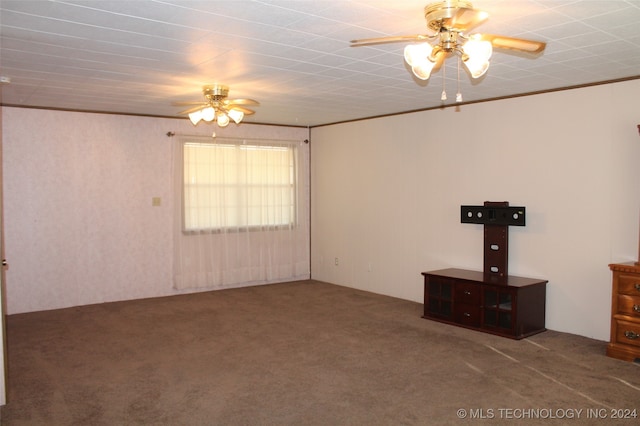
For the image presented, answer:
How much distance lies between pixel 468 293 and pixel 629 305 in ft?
4.77

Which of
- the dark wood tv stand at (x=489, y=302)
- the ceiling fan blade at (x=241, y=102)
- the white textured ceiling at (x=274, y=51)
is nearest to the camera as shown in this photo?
the white textured ceiling at (x=274, y=51)

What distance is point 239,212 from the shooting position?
757 centimetres

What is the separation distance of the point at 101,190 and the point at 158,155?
2.82 feet

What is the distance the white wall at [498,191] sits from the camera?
4770 mm

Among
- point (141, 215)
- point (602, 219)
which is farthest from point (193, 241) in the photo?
point (602, 219)

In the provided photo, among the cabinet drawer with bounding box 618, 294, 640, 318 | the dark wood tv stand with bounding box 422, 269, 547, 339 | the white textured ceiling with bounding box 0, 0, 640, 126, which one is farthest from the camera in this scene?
the dark wood tv stand with bounding box 422, 269, 547, 339

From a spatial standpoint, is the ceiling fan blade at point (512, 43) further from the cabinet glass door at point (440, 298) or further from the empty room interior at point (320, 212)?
the cabinet glass door at point (440, 298)

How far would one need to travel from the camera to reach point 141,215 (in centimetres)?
684

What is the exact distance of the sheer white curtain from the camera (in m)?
7.14

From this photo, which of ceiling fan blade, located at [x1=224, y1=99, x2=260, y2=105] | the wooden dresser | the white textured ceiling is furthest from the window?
the wooden dresser

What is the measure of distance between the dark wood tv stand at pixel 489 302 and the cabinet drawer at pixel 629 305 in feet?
2.71

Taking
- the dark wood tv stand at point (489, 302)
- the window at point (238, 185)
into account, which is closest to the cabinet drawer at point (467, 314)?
the dark wood tv stand at point (489, 302)

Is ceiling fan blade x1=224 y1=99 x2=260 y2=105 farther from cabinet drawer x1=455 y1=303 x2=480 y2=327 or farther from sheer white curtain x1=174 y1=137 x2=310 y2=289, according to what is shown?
cabinet drawer x1=455 y1=303 x2=480 y2=327

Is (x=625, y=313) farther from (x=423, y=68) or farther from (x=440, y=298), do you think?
(x=423, y=68)
